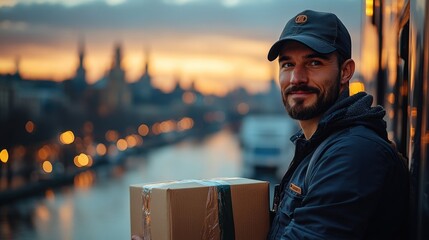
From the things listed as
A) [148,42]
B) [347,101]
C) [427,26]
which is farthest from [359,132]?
[148,42]

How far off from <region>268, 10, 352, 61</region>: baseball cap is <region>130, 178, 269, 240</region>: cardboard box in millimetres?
321

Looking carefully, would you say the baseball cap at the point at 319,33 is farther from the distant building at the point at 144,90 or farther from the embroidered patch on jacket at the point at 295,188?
the distant building at the point at 144,90

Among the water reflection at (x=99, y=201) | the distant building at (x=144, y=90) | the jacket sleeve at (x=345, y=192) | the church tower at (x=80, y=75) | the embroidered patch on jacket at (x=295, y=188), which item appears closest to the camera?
the jacket sleeve at (x=345, y=192)

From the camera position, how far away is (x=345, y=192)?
3.41ft

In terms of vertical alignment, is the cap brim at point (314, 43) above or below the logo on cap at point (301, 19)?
below

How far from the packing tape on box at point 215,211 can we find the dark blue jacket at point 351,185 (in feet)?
0.46

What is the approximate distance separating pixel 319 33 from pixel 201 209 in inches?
16.5

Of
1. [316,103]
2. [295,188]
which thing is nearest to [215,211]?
[295,188]

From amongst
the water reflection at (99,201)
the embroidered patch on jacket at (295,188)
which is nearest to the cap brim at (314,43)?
the embroidered patch on jacket at (295,188)

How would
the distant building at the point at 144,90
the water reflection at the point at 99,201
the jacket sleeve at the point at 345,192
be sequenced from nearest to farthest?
1. the jacket sleeve at the point at 345,192
2. the water reflection at the point at 99,201
3. the distant building at the point at 144,90

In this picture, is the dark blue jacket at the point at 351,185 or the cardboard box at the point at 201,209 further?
the cardboard box at the point at 201,209

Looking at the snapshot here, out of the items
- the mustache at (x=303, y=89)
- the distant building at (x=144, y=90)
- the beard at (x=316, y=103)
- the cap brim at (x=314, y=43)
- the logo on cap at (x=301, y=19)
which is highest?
the distant building at (x=144, y=90)

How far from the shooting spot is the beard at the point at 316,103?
126cm

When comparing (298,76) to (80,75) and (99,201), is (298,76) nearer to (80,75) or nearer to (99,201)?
(99,201)
